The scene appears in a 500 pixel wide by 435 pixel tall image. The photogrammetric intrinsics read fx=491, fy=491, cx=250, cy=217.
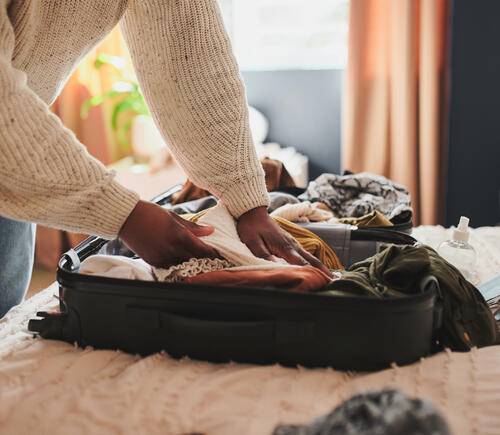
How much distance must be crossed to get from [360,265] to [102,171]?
42cm

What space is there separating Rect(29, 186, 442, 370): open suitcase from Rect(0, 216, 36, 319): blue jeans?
321 millimetres

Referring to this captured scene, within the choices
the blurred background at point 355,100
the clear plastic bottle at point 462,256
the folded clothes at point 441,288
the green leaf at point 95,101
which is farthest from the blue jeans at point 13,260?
the green leaf at point 95,101

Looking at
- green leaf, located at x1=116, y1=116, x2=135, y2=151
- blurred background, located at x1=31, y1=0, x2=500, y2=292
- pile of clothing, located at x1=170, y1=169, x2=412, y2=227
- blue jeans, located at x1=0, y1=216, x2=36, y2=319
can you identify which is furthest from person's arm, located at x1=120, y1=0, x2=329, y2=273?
green leaf, located at x1=116, y1=116, x2=135, y2=151

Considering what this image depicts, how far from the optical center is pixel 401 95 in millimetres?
2223

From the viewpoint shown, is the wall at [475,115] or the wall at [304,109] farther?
the wall at [304,109]

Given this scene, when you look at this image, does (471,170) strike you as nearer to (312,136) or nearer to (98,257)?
(312,136)

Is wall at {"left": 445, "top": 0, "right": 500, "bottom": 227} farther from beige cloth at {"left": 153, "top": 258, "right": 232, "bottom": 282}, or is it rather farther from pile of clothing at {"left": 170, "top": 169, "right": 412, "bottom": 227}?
beige cloth at {"left": 153, "top": 258, "right": 232, "bottom": 282}

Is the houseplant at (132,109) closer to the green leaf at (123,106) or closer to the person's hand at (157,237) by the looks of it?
the green leaf at (123,106)

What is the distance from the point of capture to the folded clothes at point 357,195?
1190 mm

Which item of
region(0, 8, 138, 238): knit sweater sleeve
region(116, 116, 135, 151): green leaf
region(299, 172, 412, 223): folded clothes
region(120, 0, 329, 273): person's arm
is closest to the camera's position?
region(0, 8, 138, 238): knit sweater sleeve

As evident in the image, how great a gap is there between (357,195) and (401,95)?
1129mm

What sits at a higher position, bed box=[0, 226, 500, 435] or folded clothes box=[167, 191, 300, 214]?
folded clothes box=[167, 191, 300, 214]

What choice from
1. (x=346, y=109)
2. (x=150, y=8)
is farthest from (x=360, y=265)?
(x=346, y=109)

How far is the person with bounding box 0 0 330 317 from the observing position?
0.67 m
